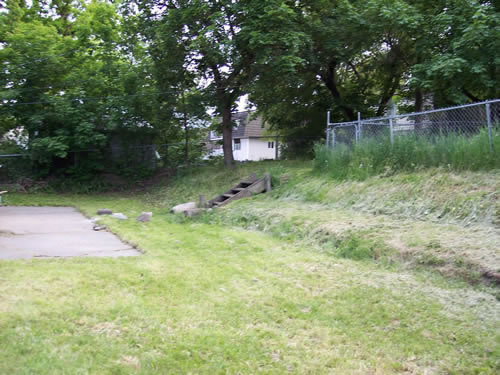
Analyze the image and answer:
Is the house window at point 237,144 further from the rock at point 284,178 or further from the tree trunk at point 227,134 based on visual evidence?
the rock at point 284,178

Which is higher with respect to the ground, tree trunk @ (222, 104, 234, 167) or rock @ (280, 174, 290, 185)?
tree trunk @ (222, 104, 234, 167)

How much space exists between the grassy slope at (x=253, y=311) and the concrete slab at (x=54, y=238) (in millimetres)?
559

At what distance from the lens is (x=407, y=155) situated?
29.7ft

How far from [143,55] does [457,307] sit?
16996 millimetres

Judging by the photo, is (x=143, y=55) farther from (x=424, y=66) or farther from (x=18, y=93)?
(x=424, y=66)

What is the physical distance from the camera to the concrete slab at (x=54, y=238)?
22.1 ft

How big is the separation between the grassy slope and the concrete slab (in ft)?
1.83

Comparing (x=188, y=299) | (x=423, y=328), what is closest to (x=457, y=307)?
(x=423, y=328)

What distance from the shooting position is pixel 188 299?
472 centimetres

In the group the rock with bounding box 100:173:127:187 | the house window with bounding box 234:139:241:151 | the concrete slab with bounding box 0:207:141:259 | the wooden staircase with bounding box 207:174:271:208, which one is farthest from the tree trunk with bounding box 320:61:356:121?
the house window with bounding box 234:139:241:151

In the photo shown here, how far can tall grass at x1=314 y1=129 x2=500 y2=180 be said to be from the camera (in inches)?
305

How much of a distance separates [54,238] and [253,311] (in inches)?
197

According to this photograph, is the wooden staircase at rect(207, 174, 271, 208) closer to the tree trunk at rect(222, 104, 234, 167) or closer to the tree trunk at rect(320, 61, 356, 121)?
the tree trunk at rect(222, 104, 234, 167)

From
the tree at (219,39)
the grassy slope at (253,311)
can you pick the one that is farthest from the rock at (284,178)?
the grassy slope at (253,311)
